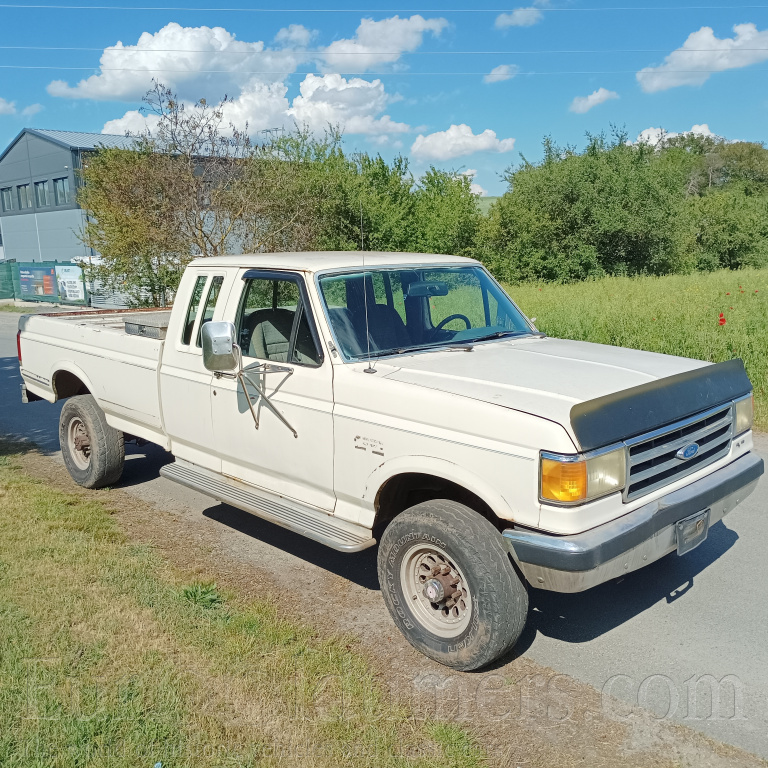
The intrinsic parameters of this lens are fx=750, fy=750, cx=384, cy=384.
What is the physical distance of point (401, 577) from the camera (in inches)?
155

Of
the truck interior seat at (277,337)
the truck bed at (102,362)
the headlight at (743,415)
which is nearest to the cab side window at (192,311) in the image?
the truck bed at (102,362)

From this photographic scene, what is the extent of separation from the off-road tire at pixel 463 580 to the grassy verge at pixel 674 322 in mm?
6089

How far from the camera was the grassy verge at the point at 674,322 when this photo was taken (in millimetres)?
10098

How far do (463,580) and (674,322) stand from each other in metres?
9.56

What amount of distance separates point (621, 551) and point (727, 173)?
8041 centimetres

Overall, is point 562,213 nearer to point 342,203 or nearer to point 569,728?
point 342,203

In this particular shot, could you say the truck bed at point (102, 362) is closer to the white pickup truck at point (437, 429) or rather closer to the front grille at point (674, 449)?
the white pickup truck at point (437, 429)

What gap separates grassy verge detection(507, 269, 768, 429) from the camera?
10.1 metres

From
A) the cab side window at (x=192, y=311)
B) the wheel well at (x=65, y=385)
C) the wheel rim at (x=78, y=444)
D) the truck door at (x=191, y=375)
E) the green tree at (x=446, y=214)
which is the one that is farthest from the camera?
the green tree at (x=446, y=214)

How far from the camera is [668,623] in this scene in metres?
4.19

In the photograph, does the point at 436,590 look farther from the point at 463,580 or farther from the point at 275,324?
the point at 275,324

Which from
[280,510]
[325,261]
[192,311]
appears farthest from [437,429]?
[192,311]

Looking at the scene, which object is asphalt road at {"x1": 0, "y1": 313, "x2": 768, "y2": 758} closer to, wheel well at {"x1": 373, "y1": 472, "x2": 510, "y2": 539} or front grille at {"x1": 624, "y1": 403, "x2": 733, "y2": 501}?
wheel well at {"x1": 373, "y1": 472, "x2": 510, "y2": 539}

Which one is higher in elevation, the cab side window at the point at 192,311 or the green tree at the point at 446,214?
the green tree at the point at 446,214
